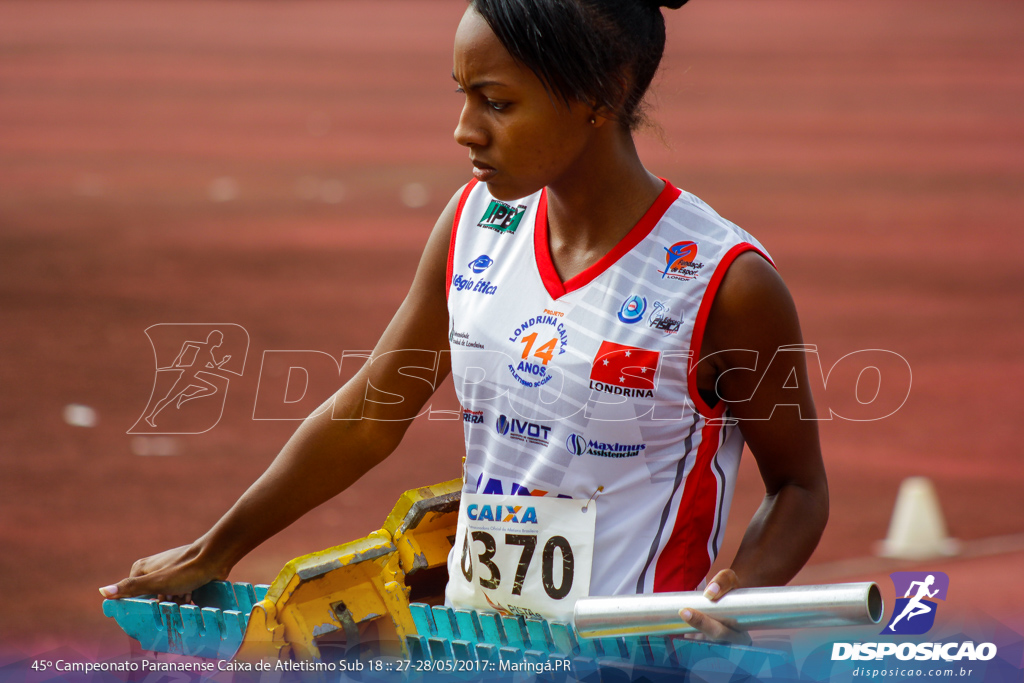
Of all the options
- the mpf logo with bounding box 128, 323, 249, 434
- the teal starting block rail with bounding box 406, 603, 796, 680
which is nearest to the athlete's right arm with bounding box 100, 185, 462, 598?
the teal starting block rail with bounding box 406, 603, 796, 680

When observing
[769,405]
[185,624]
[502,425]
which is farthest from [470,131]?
[185,624]

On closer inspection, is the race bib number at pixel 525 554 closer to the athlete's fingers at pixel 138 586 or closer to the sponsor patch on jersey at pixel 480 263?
the sponsor patch on jersey at pixel 480 263

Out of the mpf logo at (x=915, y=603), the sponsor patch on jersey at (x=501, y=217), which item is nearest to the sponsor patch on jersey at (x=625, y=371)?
the sponsor patch on jersey at (x=501, y=217)

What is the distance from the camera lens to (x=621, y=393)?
1.76 m

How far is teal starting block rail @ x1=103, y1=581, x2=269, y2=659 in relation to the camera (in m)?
1.76

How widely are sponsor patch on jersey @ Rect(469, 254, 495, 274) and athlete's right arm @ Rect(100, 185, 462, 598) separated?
0.10 m

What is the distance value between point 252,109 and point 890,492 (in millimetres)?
16159

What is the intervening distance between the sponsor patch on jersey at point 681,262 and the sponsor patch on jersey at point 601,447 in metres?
0.26

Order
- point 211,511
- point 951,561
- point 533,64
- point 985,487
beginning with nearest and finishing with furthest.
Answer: point 533,64 → point 951,561 → point 211,511 → point 985,487

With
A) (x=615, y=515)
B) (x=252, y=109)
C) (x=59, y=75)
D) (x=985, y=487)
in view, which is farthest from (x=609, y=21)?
(x=59, y=75)

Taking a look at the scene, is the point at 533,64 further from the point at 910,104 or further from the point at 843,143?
the point at 910,104

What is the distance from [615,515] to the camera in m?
1.80

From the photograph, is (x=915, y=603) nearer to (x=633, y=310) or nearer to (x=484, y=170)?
(x=633, y=310)

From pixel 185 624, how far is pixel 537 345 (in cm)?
69
